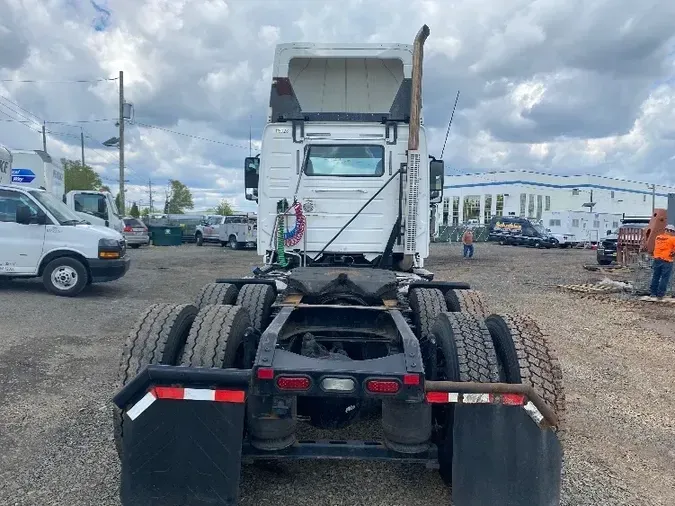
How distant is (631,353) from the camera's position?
25.1 ft

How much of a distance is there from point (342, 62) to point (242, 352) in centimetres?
443

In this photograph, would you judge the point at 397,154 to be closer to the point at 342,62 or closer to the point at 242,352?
the point at 342,62

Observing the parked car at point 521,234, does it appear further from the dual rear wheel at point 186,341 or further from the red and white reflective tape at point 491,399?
the red and white reflective tape at point 491,399

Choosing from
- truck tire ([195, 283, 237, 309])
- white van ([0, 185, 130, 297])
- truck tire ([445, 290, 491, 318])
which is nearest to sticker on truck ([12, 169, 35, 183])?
white van ([0, 185, 130, 297])

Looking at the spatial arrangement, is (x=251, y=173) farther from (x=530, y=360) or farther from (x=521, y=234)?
(x=521, y=234)

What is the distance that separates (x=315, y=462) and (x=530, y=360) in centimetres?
166

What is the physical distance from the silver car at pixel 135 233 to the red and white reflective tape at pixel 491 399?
25.7m

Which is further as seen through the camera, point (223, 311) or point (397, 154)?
point (397, 154)

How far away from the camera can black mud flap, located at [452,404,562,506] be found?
112 inches

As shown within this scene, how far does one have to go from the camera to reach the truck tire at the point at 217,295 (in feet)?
15.9

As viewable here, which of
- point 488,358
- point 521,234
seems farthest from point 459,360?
point 521,234

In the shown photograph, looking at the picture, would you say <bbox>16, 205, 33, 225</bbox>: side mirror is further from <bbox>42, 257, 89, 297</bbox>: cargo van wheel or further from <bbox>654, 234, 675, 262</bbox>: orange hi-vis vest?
<bbox>654, 234, 675, 262</bbox>: orange hi-vis vest


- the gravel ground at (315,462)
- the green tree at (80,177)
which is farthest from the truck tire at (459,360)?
the green tree at (80,177)

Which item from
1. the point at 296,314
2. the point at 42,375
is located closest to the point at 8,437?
the point at 42,375
